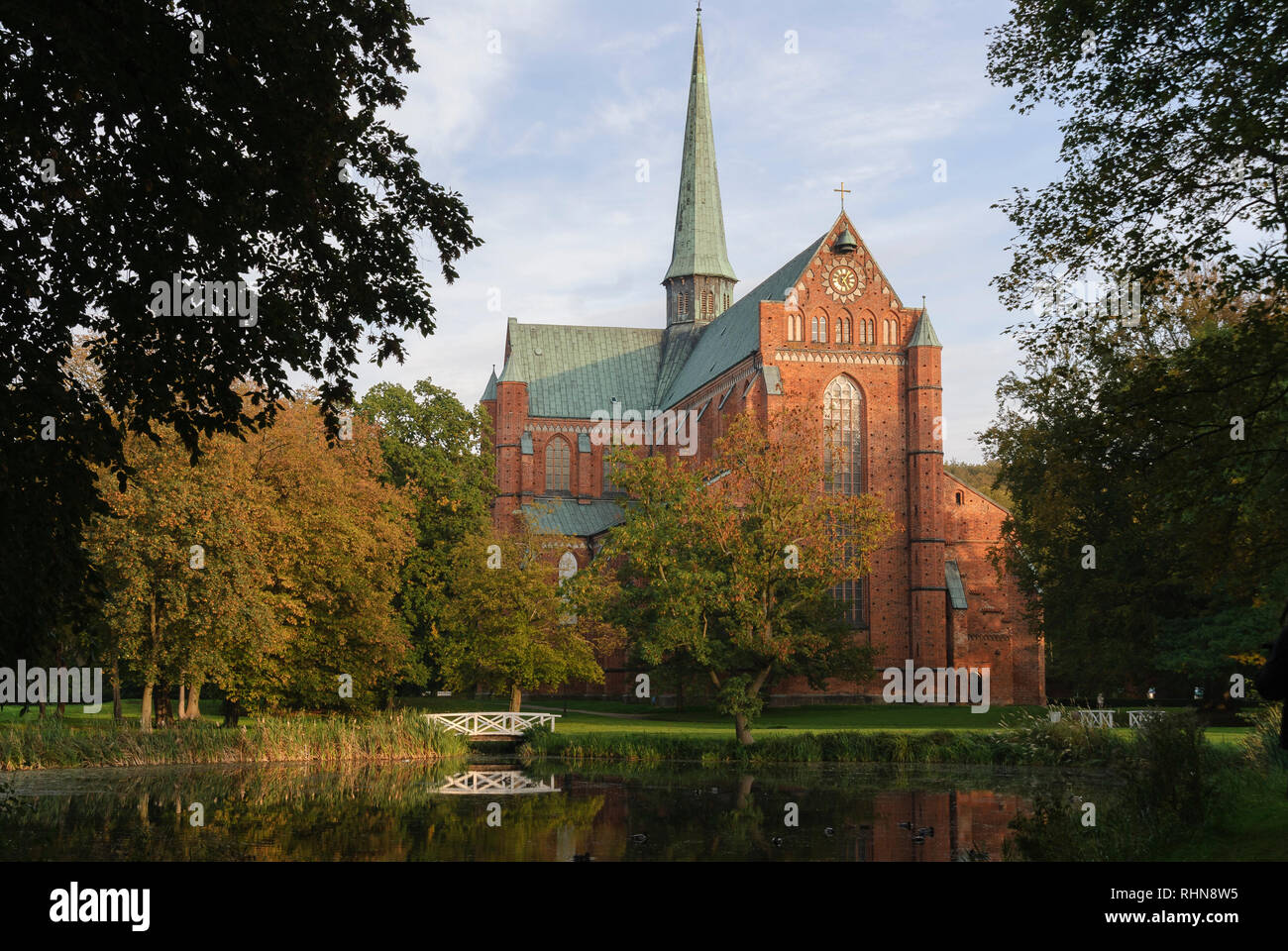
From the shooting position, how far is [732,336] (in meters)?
61.4

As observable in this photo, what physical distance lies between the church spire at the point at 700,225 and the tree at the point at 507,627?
33.3m

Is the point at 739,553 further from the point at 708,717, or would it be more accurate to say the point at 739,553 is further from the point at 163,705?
the point at 163,705

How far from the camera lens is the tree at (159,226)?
10781mm

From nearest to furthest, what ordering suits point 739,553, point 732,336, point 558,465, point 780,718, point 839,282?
point 739,553, point 780,718, point 839,282, point 732,336, point 558,465

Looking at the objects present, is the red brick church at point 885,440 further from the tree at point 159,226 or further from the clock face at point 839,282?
the tree at point 159,226

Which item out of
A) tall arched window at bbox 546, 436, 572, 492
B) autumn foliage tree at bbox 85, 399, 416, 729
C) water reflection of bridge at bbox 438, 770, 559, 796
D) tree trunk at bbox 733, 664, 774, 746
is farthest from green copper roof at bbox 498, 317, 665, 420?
water reflection of bridge at bbox 438, 770, 559, 796

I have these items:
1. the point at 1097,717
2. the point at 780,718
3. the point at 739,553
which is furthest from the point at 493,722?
the point at 1097,717

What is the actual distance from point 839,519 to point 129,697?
40248 mm

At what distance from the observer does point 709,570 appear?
35875 millimetres

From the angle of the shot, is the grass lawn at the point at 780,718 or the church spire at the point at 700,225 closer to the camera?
the grass lawn at the point at 780,718

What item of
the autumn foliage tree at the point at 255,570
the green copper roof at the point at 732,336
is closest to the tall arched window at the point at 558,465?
the green copper roof at the point at 732,336

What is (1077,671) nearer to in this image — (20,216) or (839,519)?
(839,519)

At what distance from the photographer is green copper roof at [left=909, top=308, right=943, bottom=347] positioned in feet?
178

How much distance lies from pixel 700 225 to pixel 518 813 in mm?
55344
